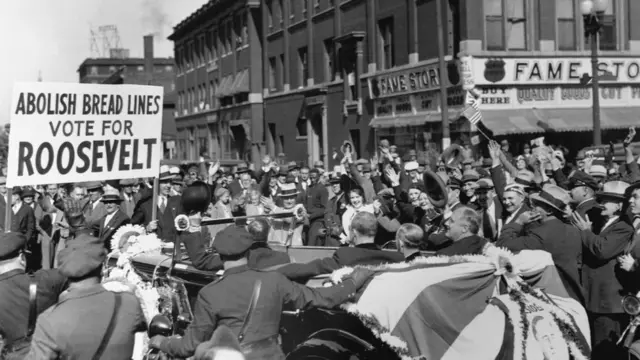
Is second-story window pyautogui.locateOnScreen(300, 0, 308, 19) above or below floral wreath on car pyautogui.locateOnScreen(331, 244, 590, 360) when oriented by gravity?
above

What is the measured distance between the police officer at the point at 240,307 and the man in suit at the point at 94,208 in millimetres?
7598

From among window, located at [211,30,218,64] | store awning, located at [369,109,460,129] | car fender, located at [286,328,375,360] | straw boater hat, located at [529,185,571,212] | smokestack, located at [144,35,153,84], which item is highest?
smokestack, located at [144,35,153,84]

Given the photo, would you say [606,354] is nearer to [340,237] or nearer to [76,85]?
[340,237]

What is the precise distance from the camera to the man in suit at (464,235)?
6.97 metres

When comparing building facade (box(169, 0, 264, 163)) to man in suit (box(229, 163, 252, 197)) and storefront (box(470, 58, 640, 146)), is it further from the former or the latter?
man in suit (box(229, 163, 252, 197))

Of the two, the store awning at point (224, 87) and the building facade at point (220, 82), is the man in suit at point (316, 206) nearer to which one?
the building facade at point (220, 82)

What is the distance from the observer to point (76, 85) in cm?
1014

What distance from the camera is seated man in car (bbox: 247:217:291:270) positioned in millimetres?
7340

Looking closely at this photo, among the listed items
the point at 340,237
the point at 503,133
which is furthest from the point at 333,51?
the point at 340,237

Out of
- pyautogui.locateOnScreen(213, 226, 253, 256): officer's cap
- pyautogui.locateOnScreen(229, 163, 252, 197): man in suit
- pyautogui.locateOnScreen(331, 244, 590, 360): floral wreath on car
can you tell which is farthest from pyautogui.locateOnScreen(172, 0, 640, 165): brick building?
pyautogui.locateOnScreen(213, 226, 253, 256): officer's cap

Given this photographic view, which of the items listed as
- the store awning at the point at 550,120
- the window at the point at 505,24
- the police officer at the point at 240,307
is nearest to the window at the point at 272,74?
the window at the point at 505,24

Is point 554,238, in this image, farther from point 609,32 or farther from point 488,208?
point 609,32

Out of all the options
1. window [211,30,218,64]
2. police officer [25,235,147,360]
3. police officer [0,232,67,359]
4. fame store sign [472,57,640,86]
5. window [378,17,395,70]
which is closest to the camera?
police officer [25,235,147,360]

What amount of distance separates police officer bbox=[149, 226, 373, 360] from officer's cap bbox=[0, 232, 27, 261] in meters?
1.13
